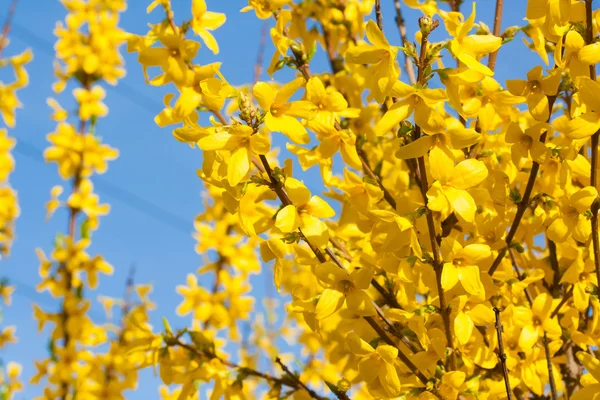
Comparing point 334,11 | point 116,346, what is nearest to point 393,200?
point 334,11

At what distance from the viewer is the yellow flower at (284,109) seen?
1.11 metres

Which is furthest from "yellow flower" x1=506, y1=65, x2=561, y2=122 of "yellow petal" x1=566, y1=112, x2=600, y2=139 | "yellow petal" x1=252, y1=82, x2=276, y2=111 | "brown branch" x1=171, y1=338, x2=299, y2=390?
"brown branch" x1=171, y1=338, x2=299, y2=390

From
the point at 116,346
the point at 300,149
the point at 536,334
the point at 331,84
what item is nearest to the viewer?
the point at 536,334

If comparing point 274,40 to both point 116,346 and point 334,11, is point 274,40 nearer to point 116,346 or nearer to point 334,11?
point 334,11

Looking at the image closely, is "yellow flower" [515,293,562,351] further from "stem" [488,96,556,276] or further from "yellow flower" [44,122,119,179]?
"yellow flower" [44,122,119,179]

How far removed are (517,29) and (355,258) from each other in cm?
73

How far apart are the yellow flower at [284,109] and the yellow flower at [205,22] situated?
1.53ft

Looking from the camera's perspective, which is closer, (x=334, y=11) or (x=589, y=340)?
(x=589, y=340)

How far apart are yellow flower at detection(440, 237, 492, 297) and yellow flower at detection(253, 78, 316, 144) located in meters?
0.35

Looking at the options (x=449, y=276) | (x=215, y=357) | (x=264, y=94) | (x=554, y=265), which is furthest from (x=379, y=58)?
(x=215, y=357)

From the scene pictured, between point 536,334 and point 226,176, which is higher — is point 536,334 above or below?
below

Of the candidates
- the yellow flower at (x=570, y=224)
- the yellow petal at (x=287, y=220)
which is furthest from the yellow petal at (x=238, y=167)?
the yellow flower at (x=570, y=224)

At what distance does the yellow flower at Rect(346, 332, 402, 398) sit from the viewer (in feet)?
3.71

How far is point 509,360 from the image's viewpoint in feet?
4.58
